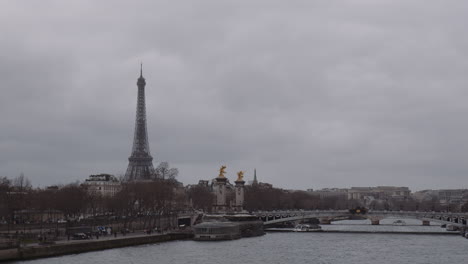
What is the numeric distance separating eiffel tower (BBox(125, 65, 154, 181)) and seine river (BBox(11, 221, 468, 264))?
2636 inches

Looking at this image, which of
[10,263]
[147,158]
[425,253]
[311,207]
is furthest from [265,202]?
[10,263]

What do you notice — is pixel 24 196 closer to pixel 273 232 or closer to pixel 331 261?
pixel 273 232

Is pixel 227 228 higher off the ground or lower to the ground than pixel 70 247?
higher

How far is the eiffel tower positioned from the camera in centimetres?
13675

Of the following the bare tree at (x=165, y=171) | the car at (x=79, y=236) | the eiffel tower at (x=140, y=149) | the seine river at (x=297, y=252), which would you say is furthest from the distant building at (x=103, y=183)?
the car at (x=79, y=236)

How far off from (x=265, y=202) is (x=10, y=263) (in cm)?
9662

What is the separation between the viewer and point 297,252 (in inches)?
2320

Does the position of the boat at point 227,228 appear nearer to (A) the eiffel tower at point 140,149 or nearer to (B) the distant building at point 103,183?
(A) the eiffel tower at point 140,149

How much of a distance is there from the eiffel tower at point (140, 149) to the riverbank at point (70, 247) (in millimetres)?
67604

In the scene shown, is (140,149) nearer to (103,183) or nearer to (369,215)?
(103,183)

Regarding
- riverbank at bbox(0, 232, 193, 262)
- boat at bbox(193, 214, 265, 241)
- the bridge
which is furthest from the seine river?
the bridge

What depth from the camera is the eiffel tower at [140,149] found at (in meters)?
137

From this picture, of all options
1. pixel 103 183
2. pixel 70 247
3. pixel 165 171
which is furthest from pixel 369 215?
pixel 103 183

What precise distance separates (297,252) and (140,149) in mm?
85418
